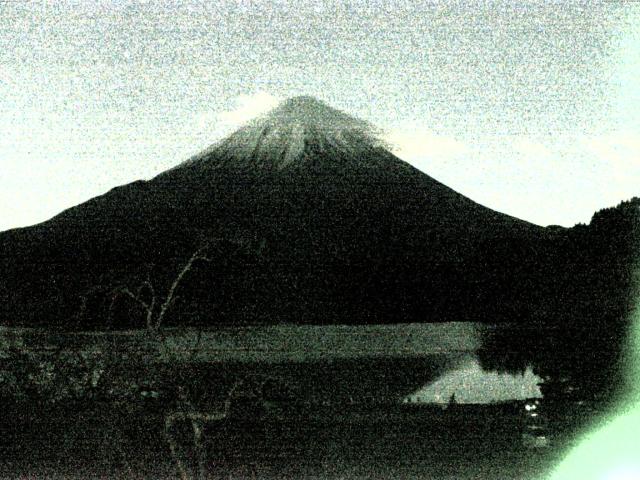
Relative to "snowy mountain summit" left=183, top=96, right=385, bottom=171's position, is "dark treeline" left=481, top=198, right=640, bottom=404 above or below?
below

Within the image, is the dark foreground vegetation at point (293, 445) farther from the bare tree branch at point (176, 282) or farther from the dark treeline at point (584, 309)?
the dark treeline at point (584, 309)

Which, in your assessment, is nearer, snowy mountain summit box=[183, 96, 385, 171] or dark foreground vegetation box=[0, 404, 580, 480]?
dark foreground vegetation box=[0, 404, 580, 480]

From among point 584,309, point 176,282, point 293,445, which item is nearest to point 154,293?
point 176,282

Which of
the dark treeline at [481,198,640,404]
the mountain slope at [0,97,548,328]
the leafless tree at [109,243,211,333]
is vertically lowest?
the mountain slope at [0,97,548,328]

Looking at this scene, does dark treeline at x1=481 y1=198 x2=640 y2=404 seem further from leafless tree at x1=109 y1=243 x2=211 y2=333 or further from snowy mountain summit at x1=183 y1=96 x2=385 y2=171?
snowy mountain summit at x1=183 y1=96 x2=385 y2=171

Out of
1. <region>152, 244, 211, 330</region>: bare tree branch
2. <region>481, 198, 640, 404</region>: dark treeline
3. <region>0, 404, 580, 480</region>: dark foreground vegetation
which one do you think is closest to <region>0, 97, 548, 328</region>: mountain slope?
<region>152, 244, 211, 330</region>: bare tree branch

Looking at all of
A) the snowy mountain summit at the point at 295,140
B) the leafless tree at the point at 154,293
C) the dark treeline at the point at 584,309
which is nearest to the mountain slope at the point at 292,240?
the snowy mountain summit at the point at 295,140

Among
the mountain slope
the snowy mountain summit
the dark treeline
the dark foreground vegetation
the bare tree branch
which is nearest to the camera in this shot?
the bare tree branch
